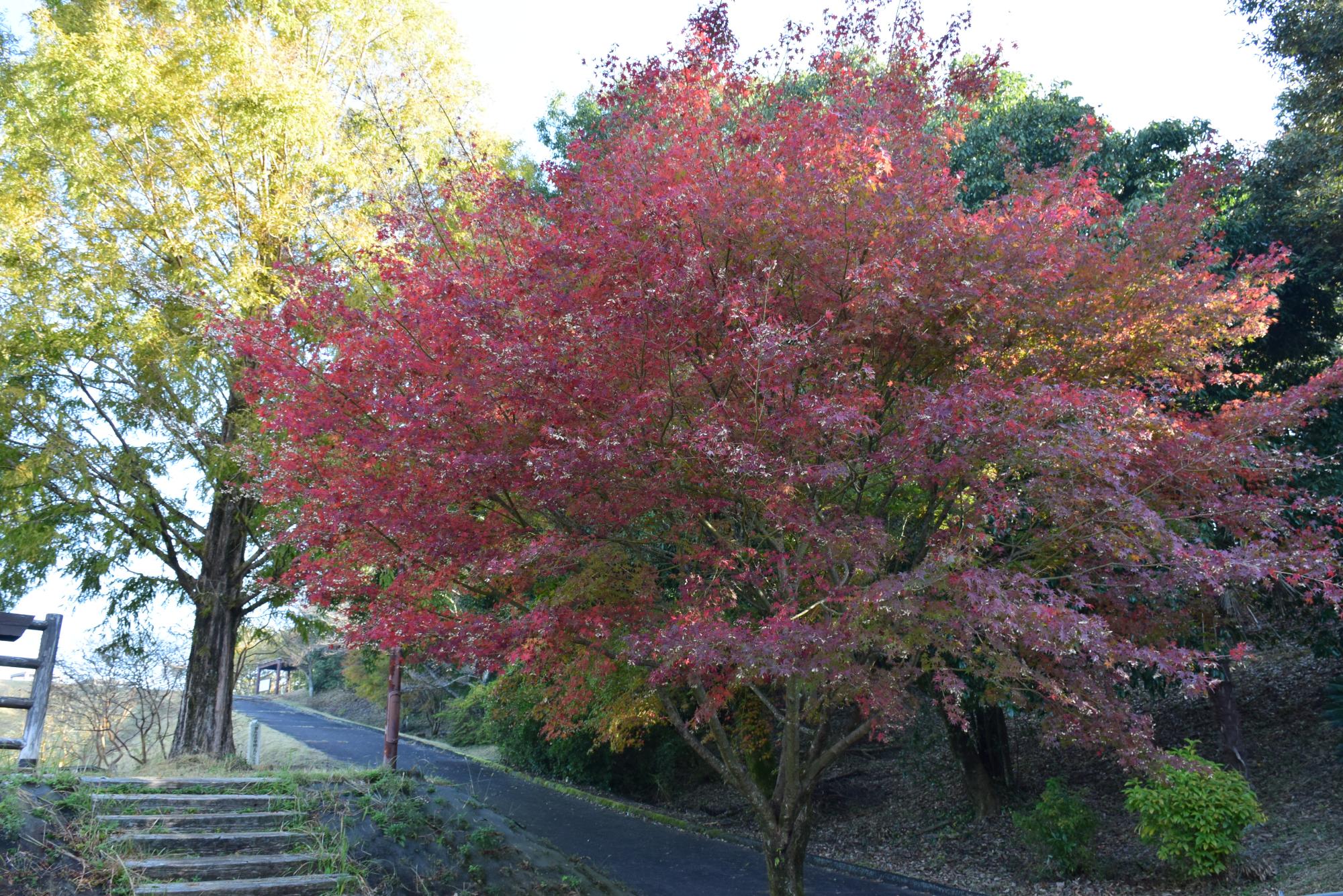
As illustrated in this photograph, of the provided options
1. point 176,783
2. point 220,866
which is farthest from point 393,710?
point 220,866

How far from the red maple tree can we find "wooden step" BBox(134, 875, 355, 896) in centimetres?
219

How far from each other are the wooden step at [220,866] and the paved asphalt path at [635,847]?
10.4 feet

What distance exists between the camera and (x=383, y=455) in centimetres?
663

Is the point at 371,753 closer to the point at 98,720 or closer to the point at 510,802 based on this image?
the point at 510,802

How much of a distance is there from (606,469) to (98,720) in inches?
438

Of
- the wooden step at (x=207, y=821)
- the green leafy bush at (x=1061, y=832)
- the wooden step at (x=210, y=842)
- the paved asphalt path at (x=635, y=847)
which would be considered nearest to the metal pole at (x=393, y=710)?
the paved asphalt path at (x=635, y=847)

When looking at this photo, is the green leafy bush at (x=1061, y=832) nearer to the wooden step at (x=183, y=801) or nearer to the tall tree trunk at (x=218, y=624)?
the wooden step at (x=183, y=801)

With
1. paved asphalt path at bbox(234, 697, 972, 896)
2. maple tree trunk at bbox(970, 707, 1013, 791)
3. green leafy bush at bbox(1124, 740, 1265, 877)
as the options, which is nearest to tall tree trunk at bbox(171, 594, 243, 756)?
paved asphalt path at bbox(234, 697, 972, 896)

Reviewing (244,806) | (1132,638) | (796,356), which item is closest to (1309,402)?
(1132,638)

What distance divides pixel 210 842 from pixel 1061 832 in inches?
365

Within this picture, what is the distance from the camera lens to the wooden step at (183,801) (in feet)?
24.0

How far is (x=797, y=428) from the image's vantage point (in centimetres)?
596

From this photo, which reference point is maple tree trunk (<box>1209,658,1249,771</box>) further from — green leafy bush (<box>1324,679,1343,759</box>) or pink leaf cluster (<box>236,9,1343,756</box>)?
pink leaf cluster (<box>236,9,1343,756</box>)

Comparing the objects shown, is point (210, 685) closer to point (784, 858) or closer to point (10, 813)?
point (10, 813)
